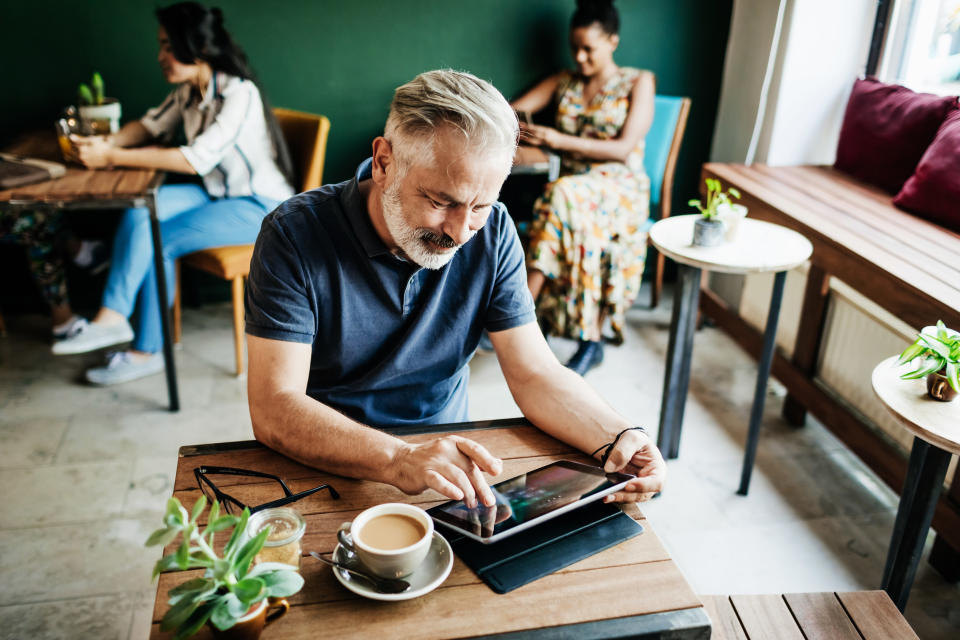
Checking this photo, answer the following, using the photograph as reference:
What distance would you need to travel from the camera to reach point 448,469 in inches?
41.0

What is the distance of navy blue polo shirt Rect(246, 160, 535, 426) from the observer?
1.29m

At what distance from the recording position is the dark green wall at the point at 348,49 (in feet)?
10.1

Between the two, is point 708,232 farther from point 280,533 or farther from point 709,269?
point 280,533

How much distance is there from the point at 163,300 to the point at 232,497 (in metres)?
1.68

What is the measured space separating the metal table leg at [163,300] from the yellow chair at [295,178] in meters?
0.23

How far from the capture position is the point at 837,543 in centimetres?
215

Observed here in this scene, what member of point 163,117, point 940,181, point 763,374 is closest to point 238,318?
point 163,117

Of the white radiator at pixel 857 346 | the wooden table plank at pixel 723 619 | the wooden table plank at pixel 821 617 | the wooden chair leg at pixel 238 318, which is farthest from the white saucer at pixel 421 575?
the wooden chair leg at pixel 238 318

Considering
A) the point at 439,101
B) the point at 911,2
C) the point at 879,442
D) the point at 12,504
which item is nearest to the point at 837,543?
the point at 879,442

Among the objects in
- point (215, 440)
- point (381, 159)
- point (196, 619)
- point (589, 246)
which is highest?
point (381, 159)

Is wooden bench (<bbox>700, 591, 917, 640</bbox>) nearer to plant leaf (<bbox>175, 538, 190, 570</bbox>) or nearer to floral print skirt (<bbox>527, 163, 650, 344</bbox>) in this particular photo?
plant leaf (<bbox>175, 538, 190, 570</bbox>)

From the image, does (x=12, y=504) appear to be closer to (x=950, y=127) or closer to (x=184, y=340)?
(x=184, y=340)

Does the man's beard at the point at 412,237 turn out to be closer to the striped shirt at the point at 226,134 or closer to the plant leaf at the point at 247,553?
the plant leaf at the point at 247,553

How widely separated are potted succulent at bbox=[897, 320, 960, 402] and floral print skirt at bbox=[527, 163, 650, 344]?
1.56 meters
